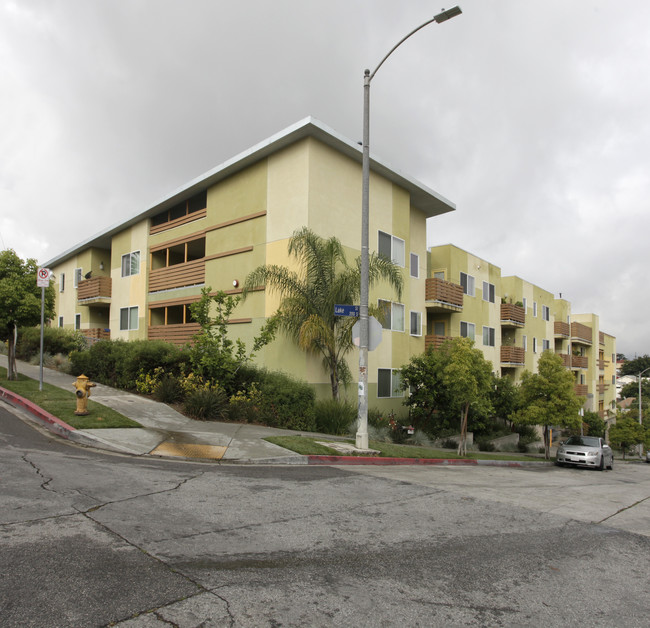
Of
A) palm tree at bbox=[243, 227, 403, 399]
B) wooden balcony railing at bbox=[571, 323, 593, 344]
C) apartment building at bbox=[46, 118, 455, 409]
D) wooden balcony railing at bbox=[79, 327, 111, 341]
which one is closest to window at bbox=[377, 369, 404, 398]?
apartment building at bbox=[46, 118, 455, 409]

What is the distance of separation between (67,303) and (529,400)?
30.7 meters

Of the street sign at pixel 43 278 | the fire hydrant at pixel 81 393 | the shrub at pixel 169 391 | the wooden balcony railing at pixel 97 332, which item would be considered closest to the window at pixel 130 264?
the wooden balcony railing at pixel 97 332

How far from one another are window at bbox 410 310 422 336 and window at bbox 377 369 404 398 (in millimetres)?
2700

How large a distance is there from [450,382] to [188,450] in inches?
403

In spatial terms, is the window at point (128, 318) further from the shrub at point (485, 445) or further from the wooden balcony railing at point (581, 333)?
the wooden balcony railing at point (581, 333)

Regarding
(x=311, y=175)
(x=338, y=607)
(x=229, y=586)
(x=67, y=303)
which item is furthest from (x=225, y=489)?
(x=67, y=303)

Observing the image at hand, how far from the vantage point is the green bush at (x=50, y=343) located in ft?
80.6

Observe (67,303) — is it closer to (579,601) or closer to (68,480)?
(68,480)

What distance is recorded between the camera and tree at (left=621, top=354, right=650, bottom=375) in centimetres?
13562

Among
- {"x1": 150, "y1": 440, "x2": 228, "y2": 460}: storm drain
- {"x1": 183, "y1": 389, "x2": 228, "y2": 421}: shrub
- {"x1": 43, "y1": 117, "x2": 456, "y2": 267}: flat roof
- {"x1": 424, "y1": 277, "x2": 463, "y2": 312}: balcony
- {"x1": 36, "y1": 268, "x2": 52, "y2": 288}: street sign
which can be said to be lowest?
{"x1": 150, "y1": 440, "x2": 228, "y2": 460}: storm drain

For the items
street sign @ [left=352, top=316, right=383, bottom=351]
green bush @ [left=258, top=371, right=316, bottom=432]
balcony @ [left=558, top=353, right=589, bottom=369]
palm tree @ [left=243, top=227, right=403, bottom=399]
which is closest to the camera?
street sign @ [left=352, top=316, right=383, bottom=351]

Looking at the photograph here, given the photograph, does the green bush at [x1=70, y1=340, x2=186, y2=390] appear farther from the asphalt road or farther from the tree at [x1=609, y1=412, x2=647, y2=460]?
the tree at [x1=609, y1=412, x2=647, y2=460]

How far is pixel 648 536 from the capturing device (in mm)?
6641

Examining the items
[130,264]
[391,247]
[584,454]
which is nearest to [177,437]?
[391,247]
